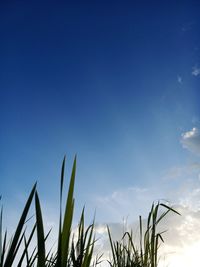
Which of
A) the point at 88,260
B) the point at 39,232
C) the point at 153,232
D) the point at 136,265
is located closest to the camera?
the point at 39,232

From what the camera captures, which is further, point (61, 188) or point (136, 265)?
point (136, 265)

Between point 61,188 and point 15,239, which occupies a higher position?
point 61,188

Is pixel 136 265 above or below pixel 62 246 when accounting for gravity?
above

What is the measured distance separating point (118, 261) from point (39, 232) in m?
2.60

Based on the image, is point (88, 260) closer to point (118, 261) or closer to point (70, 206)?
point (70, 206)

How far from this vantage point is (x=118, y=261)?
3.01 m

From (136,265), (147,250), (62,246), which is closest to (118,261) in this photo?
(136,265)

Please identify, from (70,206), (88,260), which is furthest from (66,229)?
(88,260)

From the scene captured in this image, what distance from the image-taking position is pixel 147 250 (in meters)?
2.48

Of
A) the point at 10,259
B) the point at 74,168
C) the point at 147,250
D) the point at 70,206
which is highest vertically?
the point at 147,250

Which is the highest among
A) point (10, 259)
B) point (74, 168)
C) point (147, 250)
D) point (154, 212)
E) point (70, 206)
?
point (154, 212)

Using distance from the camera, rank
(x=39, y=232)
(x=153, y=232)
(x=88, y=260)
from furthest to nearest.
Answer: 1. (x=153, y=232)
2. (x=88, y=260)
3. (x=39, y=232)

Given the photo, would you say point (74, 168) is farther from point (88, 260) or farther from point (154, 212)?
point (154, 212)

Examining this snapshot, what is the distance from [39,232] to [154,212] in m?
1.91
